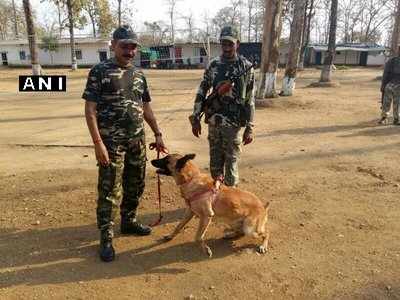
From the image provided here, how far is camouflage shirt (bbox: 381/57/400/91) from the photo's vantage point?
1052 centimetres

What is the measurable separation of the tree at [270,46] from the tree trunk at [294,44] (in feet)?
4.62

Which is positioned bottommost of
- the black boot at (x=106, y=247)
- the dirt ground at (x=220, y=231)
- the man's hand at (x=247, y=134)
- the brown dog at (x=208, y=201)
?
the dirt ground at (x=220, y=231)

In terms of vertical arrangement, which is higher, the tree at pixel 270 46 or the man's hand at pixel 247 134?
the tree at pixel 270 46

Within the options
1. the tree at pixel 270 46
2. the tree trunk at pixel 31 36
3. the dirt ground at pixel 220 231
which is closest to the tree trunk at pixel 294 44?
the tree at pixel 270 46

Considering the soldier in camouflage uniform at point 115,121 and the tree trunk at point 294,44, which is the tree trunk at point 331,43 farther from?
the soldier in camouflage uniform at point 115,121

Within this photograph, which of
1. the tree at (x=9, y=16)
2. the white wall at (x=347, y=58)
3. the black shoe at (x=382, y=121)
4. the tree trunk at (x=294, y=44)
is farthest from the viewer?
the tree at (x=9, y=16)

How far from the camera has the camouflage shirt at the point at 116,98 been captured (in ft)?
12.9

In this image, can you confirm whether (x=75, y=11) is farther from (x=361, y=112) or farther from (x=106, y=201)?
(x=106, y=201)

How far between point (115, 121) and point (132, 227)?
4.30 feet

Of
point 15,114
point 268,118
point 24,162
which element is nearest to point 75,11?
point 15,114

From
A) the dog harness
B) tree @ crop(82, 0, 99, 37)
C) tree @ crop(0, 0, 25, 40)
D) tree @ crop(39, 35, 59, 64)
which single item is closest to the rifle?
the dog harness

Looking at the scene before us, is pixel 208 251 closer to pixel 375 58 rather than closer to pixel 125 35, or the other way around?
pixel 125 35

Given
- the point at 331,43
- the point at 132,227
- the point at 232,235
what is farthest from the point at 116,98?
the point at 331,43

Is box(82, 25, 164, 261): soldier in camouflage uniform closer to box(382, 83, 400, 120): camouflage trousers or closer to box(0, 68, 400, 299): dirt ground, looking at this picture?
box(0, 68, 400, 299): dirt ground
